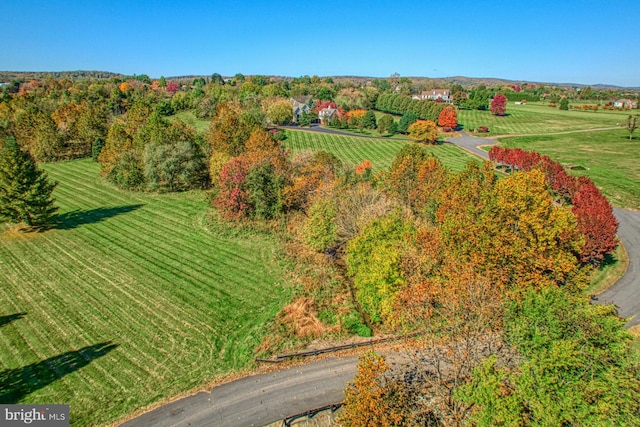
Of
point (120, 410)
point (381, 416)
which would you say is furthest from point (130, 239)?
point (381, 416)

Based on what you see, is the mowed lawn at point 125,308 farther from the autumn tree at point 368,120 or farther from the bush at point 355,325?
the autumn tree at point 368,120

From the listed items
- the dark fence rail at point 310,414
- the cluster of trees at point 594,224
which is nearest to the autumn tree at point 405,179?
the cluster of trees at point 594,224

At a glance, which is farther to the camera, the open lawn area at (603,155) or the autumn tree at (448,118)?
the autumn tree at (448,118)

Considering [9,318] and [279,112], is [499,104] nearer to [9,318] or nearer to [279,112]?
[279,112]

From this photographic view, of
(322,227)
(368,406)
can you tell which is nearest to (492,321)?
(368,406)

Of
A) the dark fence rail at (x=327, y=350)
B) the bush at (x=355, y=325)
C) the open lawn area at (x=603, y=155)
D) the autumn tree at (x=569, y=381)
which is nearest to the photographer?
the autumn tree at (x=569, y=381)

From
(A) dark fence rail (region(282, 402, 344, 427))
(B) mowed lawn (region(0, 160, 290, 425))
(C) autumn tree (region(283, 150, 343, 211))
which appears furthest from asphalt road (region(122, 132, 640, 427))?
(C) autumn tree (region(283, 150, 343, 211))

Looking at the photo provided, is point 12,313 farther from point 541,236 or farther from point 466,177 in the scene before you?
point 466,177
